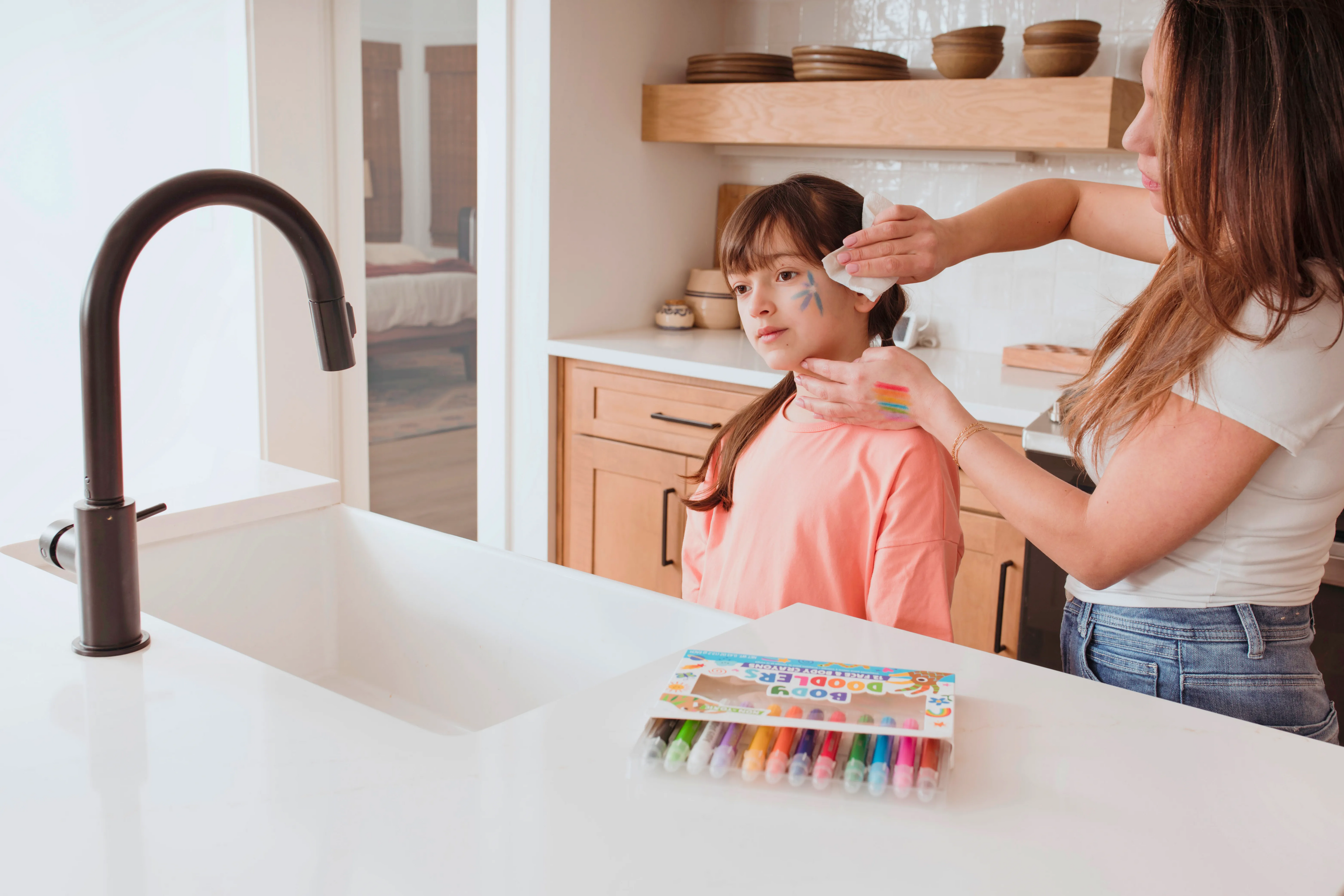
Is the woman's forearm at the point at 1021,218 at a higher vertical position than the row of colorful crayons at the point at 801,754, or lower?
higher

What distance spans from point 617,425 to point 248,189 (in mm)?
2120

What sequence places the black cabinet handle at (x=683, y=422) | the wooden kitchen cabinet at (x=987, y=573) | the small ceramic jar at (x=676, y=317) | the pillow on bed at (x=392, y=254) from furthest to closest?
the small ceramic jar at (x=676, y=317) < the pillow on bed at (x=392, y=254) < the black cabinet handle at (x=683, y=422) < the wooden kitchen cabinet at (x=987, y=573)

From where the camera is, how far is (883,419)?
1.24 m

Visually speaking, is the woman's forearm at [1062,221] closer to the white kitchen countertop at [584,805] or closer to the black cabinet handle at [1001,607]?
the white kitchen countertop at [584,805]

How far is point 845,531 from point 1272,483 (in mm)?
472

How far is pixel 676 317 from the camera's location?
10.9ft

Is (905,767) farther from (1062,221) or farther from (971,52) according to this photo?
(971,52)

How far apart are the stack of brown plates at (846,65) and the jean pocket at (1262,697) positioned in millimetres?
2174

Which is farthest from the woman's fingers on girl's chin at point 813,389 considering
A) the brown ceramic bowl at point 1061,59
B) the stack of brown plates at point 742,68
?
the stack of brown plates at point 742,68

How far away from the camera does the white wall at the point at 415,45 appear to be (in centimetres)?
306

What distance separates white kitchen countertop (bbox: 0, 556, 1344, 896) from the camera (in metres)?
0.60

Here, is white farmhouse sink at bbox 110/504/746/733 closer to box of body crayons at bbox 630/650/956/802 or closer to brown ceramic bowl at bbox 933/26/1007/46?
box of body crayons at bbox 630/650/956/802

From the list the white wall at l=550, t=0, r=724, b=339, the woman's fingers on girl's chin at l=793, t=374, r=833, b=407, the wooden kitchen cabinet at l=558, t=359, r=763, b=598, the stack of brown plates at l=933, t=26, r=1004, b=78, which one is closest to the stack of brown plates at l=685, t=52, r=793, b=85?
the white wall at l=550, t=0, r=724, b=339


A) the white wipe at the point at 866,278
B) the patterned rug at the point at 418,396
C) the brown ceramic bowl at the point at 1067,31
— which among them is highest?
the brown ceramic bowl at the point at 1067,31
